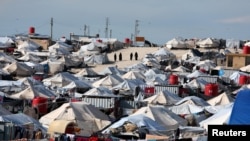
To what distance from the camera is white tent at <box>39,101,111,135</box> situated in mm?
22641

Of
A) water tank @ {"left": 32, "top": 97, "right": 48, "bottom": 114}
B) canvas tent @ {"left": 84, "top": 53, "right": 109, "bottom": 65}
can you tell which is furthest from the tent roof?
canvas tent @ {"left": 84, "top": 53, "right": 109, "bottom": 65}

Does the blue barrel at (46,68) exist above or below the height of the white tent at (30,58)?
below

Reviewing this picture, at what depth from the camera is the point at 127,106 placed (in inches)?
1105

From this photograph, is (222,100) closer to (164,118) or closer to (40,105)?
(164,118)

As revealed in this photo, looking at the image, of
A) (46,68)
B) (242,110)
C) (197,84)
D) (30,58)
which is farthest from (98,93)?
(30,58)

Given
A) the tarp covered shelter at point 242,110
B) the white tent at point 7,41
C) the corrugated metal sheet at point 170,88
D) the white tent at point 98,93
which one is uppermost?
the tarp covered shelter at point 242,110

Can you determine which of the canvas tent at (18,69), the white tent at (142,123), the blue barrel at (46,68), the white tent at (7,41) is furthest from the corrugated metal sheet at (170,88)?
the white tent at (7,41)

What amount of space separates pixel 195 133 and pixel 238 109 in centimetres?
696

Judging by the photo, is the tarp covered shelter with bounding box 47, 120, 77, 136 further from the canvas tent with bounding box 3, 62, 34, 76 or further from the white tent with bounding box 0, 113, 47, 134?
the canvas tent with bounding box 3, 62, 34, 76

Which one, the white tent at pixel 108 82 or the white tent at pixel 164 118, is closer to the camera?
the white tent at pixel 164 118

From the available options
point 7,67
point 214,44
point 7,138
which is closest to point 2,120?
point 7,138

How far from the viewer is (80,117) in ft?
75.2

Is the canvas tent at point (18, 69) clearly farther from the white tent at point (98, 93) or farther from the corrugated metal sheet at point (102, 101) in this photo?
the corrugated metal sheet at point (102, 101)

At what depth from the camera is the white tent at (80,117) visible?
22.6 m
